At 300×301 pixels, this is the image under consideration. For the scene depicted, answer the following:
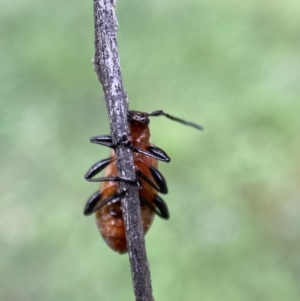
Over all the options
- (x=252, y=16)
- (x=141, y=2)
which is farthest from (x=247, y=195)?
(x=141, y=2)

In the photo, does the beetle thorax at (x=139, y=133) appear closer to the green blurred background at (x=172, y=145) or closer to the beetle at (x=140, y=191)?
the beetle at (x=140, y=191)

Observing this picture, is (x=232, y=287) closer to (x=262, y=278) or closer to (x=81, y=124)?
(x=262, y=278)

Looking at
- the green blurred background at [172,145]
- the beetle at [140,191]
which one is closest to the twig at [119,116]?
the beetle at [140,191]

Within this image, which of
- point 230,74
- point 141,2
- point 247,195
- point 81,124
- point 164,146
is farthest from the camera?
point 141,2

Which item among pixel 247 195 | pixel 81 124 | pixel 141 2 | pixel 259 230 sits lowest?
pixel 259 230

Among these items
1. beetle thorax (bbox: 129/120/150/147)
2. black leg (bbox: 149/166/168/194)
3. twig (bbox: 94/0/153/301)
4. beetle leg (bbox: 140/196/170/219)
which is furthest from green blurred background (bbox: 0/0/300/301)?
twig (bbox: 94/0/153/301)

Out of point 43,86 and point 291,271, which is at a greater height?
point 43,86

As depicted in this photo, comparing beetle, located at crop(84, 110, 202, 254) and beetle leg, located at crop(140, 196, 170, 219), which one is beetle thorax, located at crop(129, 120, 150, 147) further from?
beetle leg, located at crop(140, 196, 170, 219)
